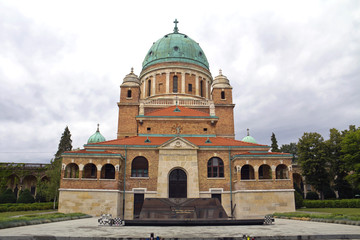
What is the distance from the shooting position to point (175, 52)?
49.6m

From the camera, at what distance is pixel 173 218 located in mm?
19500

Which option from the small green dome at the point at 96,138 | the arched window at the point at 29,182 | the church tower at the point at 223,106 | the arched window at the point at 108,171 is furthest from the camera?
the arched window at the point at 29,182

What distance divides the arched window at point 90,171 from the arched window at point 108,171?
1.55 m

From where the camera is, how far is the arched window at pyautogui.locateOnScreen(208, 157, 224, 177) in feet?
103

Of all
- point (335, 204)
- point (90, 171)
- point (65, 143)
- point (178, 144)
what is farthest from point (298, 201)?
point (65, 143)

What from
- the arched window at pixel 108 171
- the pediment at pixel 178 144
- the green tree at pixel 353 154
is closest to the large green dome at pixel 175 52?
the pediment at pixel 178 144

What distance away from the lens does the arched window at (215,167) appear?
103 feet

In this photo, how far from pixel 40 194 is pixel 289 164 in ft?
131

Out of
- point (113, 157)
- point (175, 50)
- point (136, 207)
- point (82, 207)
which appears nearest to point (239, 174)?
point (136, 207)

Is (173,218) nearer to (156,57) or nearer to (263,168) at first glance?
(263,168)

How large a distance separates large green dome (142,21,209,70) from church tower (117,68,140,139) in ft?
24.3

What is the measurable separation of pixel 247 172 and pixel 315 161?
17.4m

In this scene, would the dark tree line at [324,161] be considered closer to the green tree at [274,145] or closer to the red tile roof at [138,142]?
the green tree at [274,145]

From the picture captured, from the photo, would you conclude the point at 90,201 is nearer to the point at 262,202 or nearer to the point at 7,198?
the point at 262,202
